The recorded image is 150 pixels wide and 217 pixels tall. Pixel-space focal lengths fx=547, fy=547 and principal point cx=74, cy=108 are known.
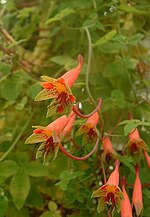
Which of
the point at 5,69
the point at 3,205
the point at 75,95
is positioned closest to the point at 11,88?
the point at 5,69

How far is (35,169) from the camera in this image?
93cm

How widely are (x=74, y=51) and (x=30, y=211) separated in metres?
0.33

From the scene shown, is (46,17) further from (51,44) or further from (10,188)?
(10,188)

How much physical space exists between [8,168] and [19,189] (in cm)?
4

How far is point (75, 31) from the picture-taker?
1.13 metres

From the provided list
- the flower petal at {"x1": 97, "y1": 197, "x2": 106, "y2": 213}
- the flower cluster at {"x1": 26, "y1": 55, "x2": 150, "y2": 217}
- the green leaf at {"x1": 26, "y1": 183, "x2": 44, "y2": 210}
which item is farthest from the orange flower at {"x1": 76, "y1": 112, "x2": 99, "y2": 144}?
the green leaf at {"x1": 26, "y1": 183, "x2": 44, "y2": 210}

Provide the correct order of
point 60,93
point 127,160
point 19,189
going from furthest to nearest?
point 19,189 → point 127,160 → point 60,93

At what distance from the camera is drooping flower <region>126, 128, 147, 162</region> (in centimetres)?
79

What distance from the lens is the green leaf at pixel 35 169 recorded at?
3.03ft

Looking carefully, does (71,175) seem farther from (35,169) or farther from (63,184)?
(35,169)

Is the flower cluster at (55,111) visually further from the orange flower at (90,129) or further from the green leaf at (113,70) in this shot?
the green leaf at (113,70)

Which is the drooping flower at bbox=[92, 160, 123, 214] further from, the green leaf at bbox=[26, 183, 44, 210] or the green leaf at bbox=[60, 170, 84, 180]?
the green leaf at bbox=[26, 183, 44, 210]

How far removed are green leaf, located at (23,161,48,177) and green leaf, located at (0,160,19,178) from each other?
0.02 meters

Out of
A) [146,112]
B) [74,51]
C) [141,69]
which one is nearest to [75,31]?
[74,51]
